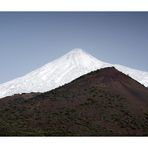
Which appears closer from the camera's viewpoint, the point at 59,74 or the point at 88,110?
the point at 88,110

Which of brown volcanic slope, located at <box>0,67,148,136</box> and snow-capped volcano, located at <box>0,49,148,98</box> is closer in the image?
brown volcanic slope, located at <box>0,67,148,136</box>

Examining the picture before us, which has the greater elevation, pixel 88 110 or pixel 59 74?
pixel 59 74

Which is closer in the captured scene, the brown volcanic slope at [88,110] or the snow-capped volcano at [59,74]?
the brown volcanic slope at [88,110]

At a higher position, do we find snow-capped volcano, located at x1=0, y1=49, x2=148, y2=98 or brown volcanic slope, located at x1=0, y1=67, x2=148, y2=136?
snow-capped volcano, located at x1=0, y1=49, x2=148, y2=98
